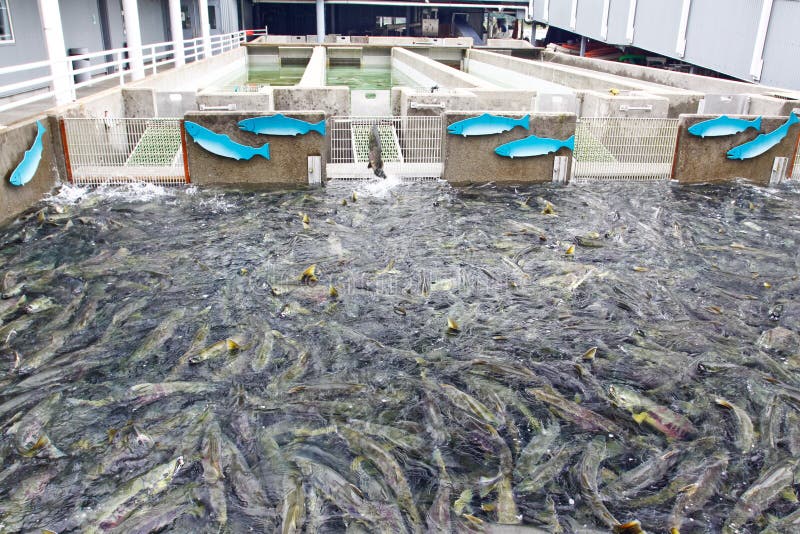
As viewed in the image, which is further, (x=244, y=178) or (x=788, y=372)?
(x=244, y=178)

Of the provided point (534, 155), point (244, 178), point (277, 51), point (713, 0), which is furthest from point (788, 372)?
point (277, 51)

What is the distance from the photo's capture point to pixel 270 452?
4680 millimetres

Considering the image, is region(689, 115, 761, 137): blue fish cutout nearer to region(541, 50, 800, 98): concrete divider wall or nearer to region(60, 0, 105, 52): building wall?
region(541, 50, 800, 98): concrete divider wall

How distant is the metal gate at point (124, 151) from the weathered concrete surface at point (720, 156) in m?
8.73

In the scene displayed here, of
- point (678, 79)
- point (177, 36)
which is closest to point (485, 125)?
point (678, 79)

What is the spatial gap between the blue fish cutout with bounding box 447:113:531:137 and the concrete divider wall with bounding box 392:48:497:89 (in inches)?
158

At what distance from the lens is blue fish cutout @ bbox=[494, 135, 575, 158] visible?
441 inches

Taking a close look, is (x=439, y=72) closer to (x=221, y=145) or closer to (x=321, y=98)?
(x=321, y=98)

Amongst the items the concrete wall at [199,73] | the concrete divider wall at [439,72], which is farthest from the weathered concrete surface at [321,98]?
the concrete divider wall at [439,72]

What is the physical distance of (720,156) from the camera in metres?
11.7

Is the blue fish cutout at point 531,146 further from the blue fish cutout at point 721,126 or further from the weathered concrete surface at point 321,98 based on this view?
the weathered concrete surface at point 321,98

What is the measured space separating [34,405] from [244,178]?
6.45 m

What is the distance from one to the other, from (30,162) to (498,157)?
7427mm

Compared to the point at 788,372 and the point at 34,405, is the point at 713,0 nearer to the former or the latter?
the point at 788,372
